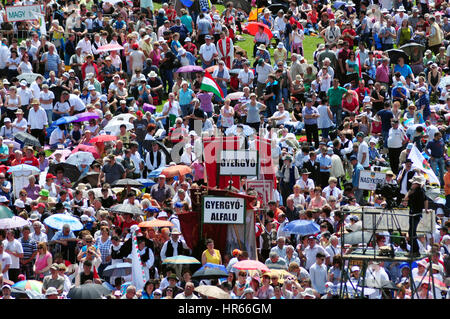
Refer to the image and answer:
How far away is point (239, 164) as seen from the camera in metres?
22.4

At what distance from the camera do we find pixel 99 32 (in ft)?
116

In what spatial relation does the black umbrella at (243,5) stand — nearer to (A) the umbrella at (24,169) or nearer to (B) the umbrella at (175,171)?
(B) the umbrella at (175,171)

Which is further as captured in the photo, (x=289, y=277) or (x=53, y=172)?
(x=53, y=172)

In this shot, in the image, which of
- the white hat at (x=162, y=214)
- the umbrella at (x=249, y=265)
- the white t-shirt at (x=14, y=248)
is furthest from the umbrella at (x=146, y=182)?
the umbrella at (x=249, y=265)

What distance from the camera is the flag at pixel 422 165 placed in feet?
83.6

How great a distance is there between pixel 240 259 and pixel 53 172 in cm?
678

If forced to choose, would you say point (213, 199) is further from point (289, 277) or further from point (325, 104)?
point (325, 104)

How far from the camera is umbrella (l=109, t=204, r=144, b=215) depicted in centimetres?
2334

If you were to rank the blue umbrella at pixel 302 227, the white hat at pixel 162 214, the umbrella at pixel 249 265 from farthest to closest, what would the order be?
the white hat at pixel 162 214
the blue umbrella at pixel 302 227
the umbrella at pixel 249 265

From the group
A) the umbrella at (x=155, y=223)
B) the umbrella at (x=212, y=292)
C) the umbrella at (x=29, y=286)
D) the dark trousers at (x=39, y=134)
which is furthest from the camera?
the dark trousers at (x=39, y=134)

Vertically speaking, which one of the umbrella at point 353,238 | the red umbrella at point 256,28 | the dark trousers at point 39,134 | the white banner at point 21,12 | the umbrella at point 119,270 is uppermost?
the white banner at point 21,12

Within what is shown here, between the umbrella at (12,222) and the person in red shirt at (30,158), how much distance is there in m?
4.28

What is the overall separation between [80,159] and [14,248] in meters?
4.96

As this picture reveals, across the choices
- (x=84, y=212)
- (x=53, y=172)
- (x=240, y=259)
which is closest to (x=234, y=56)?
(x=53, y=172)
